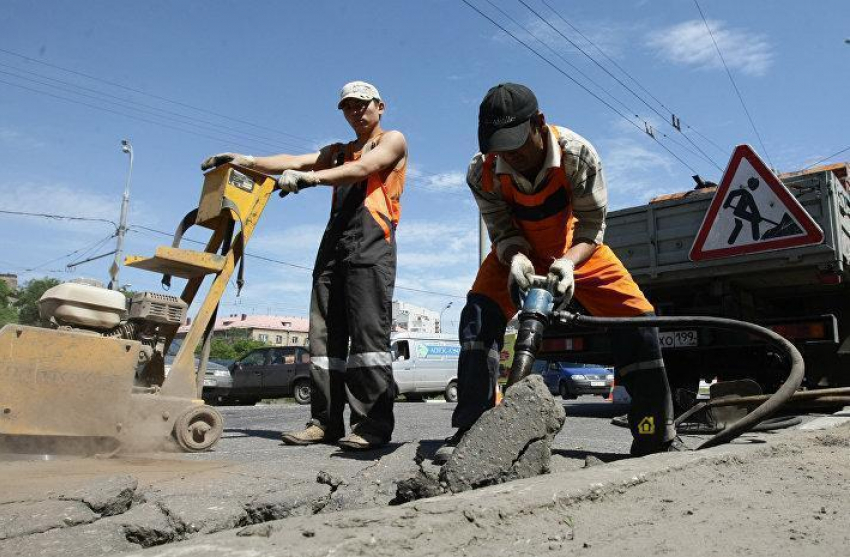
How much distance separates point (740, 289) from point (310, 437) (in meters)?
5.22

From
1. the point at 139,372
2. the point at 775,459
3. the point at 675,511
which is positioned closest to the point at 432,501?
the point at 675,511

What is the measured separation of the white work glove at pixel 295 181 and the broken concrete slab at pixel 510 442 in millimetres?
1571

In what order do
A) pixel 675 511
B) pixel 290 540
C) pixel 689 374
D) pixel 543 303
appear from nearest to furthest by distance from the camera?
pixel 290 540, pixel 675 511, pixel 543 303, pixel 689 374

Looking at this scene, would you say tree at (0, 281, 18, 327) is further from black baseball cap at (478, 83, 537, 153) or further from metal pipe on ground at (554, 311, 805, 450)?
metal pipe on ground at (554, 311, 805, 450)

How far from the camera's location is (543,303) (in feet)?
9.15

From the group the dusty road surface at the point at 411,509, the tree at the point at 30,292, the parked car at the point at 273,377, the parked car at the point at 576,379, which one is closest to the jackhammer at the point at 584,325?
the dusty road surface at the point at 411,509

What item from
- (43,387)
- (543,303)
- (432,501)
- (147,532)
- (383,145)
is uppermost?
(383,145)

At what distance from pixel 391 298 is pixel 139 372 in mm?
1306

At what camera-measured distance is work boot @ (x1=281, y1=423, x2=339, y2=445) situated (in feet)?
11.5

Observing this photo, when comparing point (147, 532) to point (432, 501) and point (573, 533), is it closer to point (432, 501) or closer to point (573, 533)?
point (432, 501)

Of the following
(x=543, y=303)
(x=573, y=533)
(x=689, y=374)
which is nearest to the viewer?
(x=573, y=533)

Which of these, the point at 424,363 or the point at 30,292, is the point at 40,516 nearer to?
the point at 424,363

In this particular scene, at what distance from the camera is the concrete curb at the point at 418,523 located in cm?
139

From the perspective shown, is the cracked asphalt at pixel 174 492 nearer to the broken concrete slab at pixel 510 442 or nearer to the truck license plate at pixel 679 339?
the broken concrete slab at pixel 510 442
